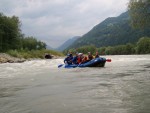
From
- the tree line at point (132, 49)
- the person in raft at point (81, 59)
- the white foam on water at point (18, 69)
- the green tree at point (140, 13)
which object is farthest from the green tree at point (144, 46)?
the person in raft at point (81, 59)

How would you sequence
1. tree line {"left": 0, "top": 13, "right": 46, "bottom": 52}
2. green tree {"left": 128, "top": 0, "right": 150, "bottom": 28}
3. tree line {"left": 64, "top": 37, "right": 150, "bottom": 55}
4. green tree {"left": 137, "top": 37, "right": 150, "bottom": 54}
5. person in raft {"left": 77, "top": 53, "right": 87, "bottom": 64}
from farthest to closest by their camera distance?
tree line {"left": 64, "top": 37, "right": 150, "bottom": 55} → green tree {"left": 137, "top": 37, "right": 150, "bottom": 54} → tree line {"left": 0, "top": 13, "right": 46, "bottom": 52} → green tree {"left": 128, "top": 0, "right": 150, "bottom": 28} → person in raft {"left": 77, "top": 53, "right": 87, "bottom": 64}

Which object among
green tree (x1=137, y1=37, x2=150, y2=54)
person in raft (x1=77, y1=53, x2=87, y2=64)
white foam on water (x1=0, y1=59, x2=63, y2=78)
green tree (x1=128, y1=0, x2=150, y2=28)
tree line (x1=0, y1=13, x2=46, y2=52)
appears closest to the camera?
white foam on water (x1=0, y1=59, x2=63, y2=78)

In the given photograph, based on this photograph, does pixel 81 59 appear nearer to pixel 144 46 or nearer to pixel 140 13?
pixel 140 13

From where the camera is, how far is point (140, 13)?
109ft

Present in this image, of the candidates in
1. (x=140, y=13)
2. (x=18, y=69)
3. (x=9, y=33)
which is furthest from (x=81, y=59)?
(x=9, y=33)

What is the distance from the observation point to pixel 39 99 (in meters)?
9.38

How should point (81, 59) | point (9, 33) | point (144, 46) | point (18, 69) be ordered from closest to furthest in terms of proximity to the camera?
1. point (18, 69)
2. point (81, 59)
3. point (9, 33)
4. point (144, 46)

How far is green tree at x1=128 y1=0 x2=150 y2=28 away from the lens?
3284 cm

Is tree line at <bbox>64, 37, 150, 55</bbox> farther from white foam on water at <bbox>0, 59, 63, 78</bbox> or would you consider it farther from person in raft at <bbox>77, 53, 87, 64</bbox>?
person in raft at <bbox>77, 53, 87, 64</bbox>

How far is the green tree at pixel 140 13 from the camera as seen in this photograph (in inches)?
1293

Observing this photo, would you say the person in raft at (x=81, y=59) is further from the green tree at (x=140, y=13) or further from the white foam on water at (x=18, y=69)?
the green tree at (x=140, y=13)

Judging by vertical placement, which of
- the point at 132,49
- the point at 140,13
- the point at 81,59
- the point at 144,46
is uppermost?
the point at 140,13

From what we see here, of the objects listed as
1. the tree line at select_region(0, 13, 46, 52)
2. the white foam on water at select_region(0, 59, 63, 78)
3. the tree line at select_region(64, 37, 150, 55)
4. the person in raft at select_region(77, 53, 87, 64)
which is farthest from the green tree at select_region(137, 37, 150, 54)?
the person in raft at select_region(77, 53, 87, 64)

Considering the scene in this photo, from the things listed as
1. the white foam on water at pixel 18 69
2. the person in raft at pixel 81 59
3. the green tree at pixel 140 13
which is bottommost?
the white foam on water at pixel 18 69
